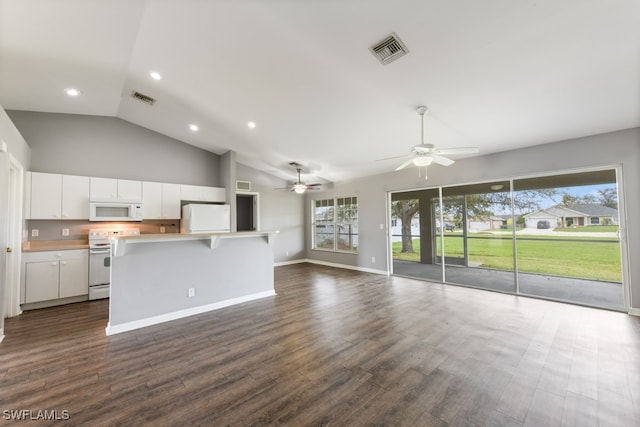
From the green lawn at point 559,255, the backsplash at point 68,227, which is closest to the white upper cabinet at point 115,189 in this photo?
the backsplash at point 68,227

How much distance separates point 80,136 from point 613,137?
899cm

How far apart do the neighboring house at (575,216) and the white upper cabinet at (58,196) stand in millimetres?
8173

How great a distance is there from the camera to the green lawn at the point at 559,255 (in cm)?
423

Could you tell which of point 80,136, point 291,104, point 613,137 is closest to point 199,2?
point 291,104

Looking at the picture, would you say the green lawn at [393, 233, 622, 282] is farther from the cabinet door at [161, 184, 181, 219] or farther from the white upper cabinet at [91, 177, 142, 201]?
the white upper cabinet at [91, 177, 142, 201]

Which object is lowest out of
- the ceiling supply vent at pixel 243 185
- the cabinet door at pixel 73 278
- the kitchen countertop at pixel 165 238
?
the cabinet door at pixel 73 278

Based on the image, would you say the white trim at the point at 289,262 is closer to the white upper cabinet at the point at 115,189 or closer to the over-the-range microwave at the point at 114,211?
the over-the-range microwave at the point at 114,211

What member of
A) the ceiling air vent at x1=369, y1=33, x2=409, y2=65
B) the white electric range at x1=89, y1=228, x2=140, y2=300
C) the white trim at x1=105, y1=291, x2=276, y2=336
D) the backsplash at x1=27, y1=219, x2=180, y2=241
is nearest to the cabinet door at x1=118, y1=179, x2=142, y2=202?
the backsplash at x1=27, y1=219, x2=180, y2=241

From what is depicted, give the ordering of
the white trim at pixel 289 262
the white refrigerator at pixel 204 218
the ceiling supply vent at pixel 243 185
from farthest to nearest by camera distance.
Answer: the white trim at pixel 289 262 < the ceiling supply vent at pixel 243 185 < the white refrigerator at pixel 204 218

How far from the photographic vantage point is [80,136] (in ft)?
15.9

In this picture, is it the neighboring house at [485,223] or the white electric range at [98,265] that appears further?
the neighboring house at [485,223]

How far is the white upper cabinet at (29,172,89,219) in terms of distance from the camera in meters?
4.20

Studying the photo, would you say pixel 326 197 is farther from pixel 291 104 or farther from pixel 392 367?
pixel 392 367

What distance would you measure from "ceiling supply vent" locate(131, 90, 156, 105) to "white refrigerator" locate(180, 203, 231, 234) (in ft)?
6.64
